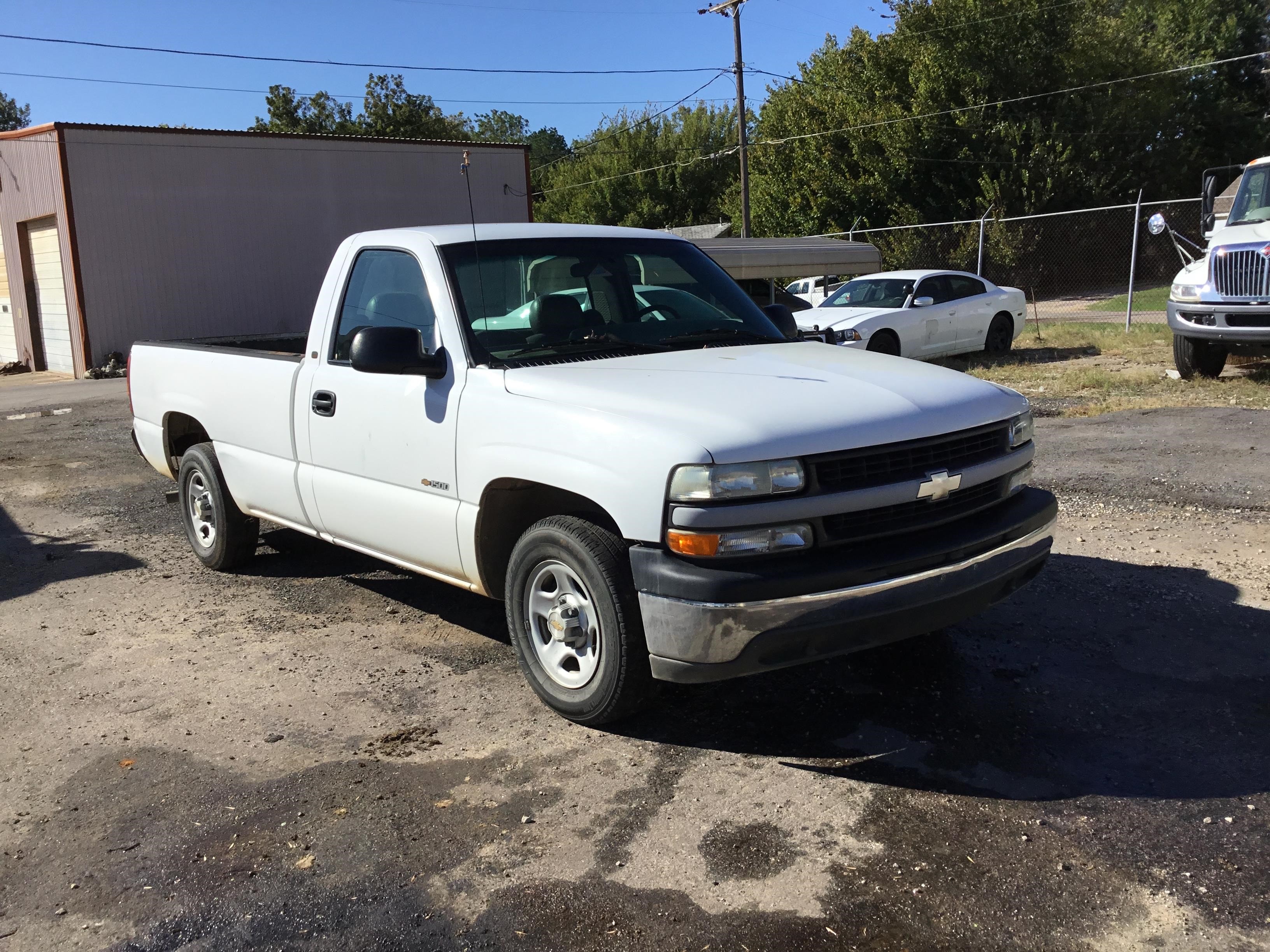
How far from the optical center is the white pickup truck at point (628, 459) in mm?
3594

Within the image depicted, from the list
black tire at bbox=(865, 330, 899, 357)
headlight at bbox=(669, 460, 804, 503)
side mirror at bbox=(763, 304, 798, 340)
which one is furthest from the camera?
black tire at bbox=(865, 330, 899, 357)

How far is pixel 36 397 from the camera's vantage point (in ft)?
61.2

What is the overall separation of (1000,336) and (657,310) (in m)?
13.8

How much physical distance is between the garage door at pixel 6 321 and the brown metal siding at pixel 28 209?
25cm

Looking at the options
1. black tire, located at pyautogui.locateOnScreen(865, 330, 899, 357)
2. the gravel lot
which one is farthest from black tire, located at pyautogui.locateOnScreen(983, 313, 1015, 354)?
the gravel lot

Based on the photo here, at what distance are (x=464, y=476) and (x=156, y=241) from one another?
2296 cm

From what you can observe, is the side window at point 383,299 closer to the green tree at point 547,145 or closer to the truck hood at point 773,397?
the truck hood at point 773,397

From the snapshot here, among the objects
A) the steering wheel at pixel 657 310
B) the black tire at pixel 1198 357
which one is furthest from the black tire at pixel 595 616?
the black tire at pixel 1198 357

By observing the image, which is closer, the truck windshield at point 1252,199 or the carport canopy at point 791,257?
the truck windshield at point 1252,199

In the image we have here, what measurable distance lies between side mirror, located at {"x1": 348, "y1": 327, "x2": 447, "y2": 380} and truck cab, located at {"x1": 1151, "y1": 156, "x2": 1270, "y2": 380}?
10.1 m

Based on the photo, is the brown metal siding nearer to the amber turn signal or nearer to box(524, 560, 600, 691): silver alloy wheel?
box(524, 560, 600, 691): silver alloy wheel

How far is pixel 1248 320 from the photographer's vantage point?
11.6 meters

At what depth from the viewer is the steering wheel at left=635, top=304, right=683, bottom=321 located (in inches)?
198

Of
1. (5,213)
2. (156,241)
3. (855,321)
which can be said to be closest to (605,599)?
(855,321)
